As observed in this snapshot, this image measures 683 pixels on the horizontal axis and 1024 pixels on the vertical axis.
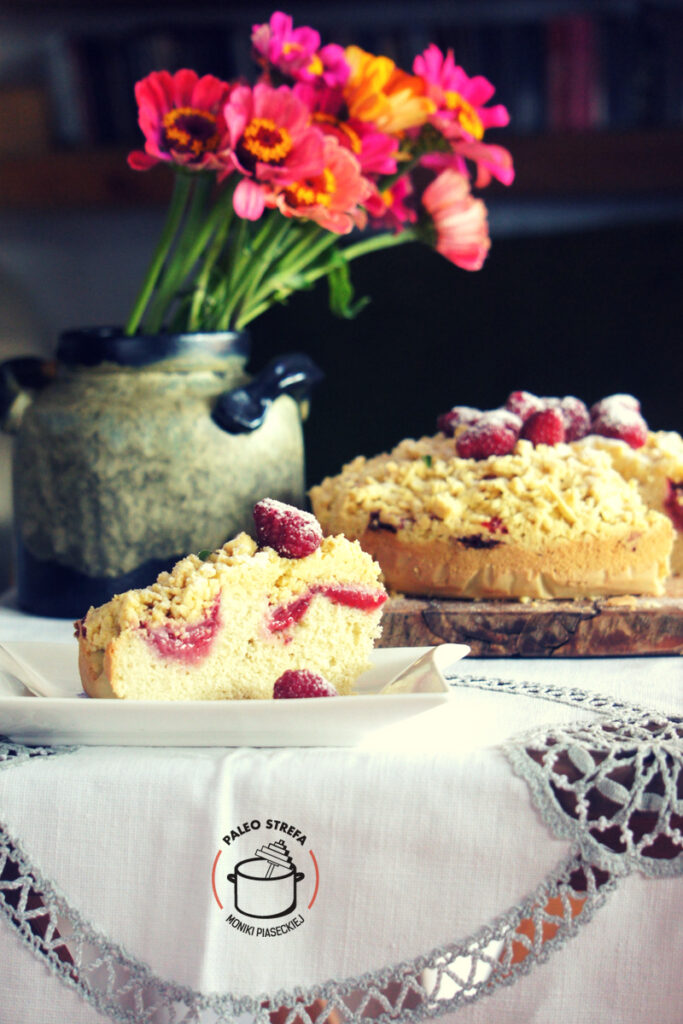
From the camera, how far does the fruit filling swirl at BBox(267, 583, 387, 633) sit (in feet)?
2.83

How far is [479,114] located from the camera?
1229 millimetres

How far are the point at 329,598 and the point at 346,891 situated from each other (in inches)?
9.5

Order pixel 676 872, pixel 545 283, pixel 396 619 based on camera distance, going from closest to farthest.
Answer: pixel 676 872 → pixel 396 619 → pixel 545 283

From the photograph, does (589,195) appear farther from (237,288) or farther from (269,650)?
(269,650)

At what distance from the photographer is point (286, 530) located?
0.87m

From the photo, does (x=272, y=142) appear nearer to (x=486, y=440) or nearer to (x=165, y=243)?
(x=165, y=243)

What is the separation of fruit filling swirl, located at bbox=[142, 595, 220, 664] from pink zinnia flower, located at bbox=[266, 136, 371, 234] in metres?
0.46

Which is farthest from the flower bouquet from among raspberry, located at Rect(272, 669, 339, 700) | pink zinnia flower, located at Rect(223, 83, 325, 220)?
raspberry, located at Rect(272, 669, 339, 700)

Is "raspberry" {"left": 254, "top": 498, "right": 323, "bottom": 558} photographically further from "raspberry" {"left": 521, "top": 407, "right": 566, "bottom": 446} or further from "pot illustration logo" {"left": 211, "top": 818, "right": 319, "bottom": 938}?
"raspberry" {"left": 521, "top": 407, "right": 566, "bottom": 446}

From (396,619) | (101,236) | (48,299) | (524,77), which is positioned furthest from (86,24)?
(396,619)

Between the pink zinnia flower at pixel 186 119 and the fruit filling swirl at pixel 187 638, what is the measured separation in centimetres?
50

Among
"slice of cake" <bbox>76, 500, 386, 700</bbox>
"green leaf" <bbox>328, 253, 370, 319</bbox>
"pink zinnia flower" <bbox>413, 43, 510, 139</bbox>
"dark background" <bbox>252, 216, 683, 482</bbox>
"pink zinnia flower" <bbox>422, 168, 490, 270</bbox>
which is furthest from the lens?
"dark background" <bbox>252, 216, 683, 482</bbox>

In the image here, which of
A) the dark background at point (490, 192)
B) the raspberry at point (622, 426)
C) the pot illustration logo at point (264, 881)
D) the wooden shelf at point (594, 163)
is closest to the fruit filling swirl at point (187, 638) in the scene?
the pot illustration logo at point (264, 881)

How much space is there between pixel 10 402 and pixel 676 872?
897 millimetres
